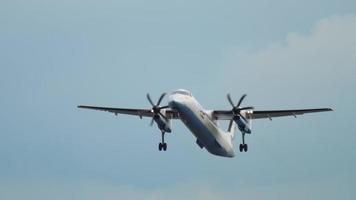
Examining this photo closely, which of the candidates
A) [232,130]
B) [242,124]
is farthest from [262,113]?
[232,130]

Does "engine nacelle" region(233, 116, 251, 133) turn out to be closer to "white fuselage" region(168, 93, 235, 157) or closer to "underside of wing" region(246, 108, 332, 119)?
"white fuselage" region(168, 93, 235, 157)

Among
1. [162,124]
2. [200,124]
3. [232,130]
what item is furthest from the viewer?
[232,130]

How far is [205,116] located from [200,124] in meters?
1.60

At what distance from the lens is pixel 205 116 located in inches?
2153

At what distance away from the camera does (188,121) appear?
173 feet

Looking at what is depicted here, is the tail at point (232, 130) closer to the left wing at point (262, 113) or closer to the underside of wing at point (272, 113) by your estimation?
the left wing at point (262, 113)

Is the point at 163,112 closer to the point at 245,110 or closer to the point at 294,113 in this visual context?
the point at 245,110

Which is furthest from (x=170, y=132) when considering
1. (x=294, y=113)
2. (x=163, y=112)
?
(x=294, y=113)

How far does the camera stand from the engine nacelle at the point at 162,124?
57531 millimetres

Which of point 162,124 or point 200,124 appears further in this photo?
point 162,124

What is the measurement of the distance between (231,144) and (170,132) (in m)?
4.93

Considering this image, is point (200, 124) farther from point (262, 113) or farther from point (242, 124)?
point (262, 113)

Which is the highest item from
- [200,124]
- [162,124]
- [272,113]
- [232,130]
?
[272,113]

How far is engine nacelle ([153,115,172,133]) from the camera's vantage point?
2265 inches
